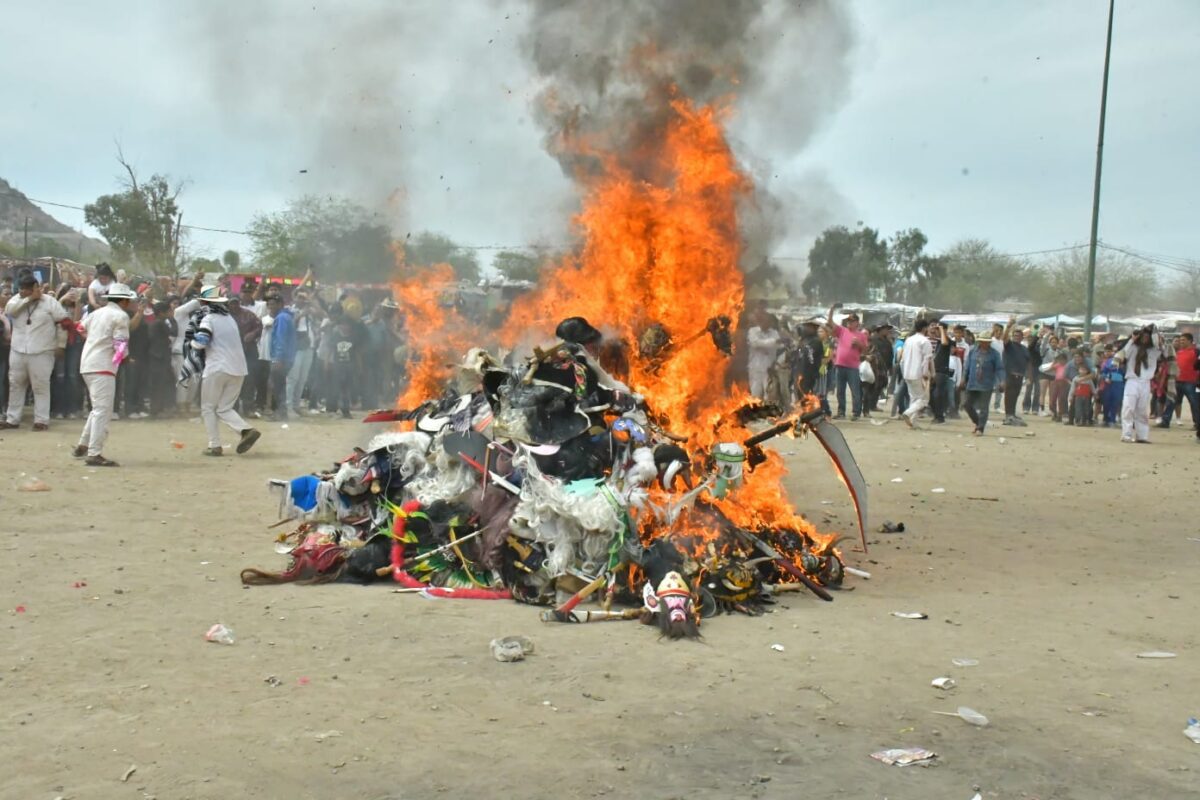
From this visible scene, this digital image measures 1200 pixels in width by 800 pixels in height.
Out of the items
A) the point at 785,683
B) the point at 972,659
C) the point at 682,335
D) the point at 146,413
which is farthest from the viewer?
the point at 146,413

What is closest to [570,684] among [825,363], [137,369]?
[137,369]

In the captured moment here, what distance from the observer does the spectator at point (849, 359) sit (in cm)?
1912

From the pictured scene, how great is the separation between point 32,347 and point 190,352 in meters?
3.04

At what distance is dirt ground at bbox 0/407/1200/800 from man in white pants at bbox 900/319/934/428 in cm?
1032

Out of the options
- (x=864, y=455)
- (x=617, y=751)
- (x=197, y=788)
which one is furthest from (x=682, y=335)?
(x=864, y=455)

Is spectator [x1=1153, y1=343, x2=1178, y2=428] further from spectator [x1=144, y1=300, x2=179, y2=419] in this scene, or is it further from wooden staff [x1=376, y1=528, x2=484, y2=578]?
wooden staff [x1=376, y1=528, x2=484, y2=578]

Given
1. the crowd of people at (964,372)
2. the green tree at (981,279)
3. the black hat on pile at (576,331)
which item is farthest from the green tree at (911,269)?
the black hat on pile at (576,331)

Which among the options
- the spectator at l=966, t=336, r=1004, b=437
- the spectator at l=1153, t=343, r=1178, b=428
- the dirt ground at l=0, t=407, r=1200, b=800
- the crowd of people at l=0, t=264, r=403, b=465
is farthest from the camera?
the spectator at l=1153, t=343, r=1178, b=428

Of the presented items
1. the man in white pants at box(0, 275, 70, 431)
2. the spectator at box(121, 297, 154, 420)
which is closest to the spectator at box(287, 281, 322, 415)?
the spectator at box(121, 297, 154, 420)

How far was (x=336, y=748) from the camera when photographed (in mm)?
4270

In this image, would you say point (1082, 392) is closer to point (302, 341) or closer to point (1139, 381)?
point (1139, 381)

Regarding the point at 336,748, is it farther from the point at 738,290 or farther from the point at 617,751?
the point at 738,290

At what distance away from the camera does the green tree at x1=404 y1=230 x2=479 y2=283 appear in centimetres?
1184

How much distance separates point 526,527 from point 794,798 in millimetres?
3081
